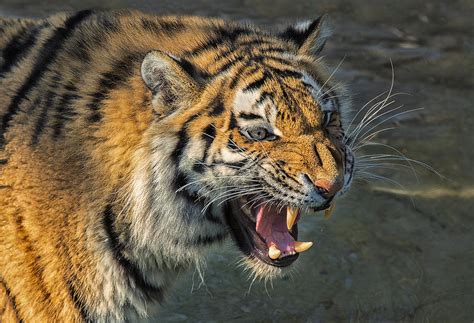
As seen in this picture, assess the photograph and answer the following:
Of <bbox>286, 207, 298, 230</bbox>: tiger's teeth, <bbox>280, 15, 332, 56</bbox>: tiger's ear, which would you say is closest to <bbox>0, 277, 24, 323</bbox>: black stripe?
<bbox>286, 207, 298, 230</bbox>: tiger's teeth

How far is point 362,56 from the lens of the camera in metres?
6.84

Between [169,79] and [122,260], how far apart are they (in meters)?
0.74

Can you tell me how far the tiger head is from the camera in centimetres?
320

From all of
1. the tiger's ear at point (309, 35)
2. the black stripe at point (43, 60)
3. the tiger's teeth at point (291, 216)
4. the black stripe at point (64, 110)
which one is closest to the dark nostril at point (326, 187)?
the tiger's teeth at point (291, 216)

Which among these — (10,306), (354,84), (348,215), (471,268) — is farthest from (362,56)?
(10,306)

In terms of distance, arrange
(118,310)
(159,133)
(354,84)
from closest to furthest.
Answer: (159,133)
(118,310)
(354,84)

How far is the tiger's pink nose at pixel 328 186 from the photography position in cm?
316

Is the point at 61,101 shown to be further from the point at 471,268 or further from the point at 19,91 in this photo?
the point at 471,268

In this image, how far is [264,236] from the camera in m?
3.46

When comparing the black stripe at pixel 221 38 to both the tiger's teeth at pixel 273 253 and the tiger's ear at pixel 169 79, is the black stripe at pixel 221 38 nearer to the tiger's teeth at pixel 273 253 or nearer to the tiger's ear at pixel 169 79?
the tiger's ear at pixel 169 79

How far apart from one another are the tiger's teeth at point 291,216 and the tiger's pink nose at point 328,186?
0.19 metres

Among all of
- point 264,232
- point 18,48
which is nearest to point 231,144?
point 264,232

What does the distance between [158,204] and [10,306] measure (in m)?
0.65

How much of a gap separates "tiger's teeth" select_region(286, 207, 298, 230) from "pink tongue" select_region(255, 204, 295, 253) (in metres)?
0.06
